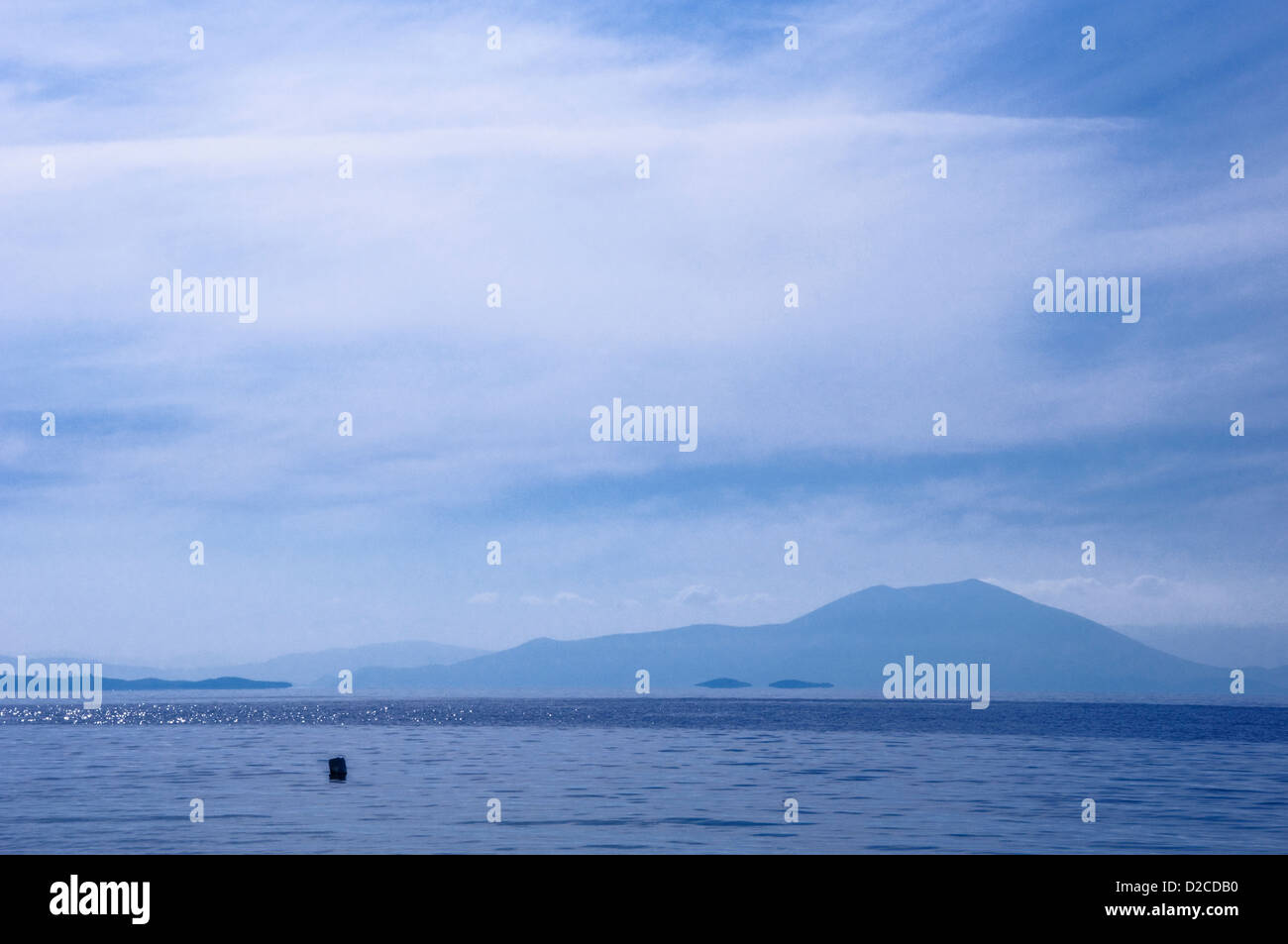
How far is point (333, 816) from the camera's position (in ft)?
134

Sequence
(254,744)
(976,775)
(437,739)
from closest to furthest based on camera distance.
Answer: (976,775), (254,744), (437,739)

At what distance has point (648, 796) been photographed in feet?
155

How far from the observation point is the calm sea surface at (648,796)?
3472 cm

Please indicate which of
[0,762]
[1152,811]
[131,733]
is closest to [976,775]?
[1152,811]

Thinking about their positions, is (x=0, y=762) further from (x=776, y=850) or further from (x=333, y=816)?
(x=776, y=850)

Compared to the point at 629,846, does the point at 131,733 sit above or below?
below

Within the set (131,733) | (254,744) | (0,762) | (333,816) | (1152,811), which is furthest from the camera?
(131,733)

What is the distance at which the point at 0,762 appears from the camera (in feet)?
240

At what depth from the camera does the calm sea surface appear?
3472 cm
